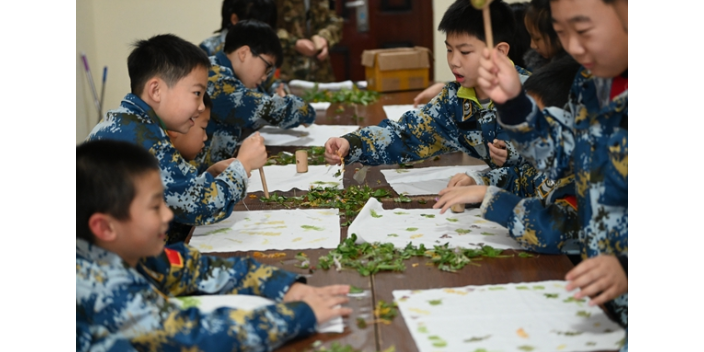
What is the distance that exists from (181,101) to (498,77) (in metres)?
0.97

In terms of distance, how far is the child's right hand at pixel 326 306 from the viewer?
4.06 feet

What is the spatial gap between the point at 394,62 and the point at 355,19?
6.24ft

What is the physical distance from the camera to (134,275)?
1.16 meters

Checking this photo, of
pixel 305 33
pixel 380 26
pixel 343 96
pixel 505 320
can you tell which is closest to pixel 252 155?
pixel 505 320

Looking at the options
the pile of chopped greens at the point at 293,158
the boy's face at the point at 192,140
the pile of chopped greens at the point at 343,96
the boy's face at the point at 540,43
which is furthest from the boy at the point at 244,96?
the boy's face at the point at 540,43

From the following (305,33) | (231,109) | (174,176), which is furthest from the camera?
(305,33)

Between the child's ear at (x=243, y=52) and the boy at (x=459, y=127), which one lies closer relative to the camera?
the boy at (x=459, y=127)

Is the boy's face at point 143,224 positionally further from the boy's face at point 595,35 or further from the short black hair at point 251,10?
the short black hair at point 251,10

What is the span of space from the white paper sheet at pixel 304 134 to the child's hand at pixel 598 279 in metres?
1.83

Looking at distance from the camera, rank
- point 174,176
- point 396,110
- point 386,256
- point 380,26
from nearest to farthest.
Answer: point 386,256, point 174,176, point 396,110, point 380,26

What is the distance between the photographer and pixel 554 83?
1.80m

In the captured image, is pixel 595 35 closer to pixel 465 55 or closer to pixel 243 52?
pixel 465 55

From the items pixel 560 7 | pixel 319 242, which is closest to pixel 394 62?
pixel 319 242
